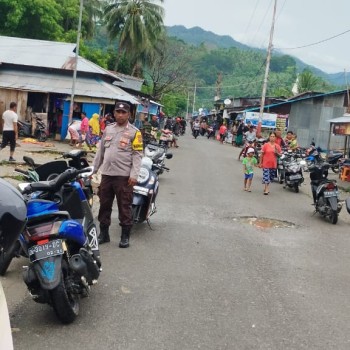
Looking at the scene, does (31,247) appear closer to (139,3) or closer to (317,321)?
(317,321)

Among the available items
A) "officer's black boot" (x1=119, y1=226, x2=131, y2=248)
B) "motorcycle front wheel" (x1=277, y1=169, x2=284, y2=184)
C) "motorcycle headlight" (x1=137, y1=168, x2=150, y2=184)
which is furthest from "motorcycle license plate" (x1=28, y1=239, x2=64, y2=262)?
"motorcycle front wheel" (x1=277, y1=169, x2=284, y2=184)

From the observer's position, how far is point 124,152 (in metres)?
6.31

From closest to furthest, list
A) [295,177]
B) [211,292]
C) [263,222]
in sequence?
[211,292], [263,222], [295,177]

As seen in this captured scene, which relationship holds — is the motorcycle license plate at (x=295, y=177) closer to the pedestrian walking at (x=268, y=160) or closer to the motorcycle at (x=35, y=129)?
the pedestrian walking at (x=268, y=160)

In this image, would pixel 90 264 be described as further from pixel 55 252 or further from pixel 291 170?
pixel 291 170

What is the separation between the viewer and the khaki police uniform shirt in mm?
6297

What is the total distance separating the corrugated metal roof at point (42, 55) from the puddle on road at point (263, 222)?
16058 millimetres

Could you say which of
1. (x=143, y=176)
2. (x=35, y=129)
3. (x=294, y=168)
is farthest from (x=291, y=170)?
(x=35, y=129)

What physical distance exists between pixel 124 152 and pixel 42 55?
20.2m

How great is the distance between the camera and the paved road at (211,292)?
3.95 metres

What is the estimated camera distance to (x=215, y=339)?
3.96m

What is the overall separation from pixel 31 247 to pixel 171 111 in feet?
208

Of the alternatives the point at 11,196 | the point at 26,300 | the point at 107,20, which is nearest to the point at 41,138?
the point at 26,300

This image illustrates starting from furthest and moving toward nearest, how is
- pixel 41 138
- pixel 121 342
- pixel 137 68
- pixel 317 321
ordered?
pixel 137 68 → pixel 41 138 → pixel 317 321 → pixel 121 342
